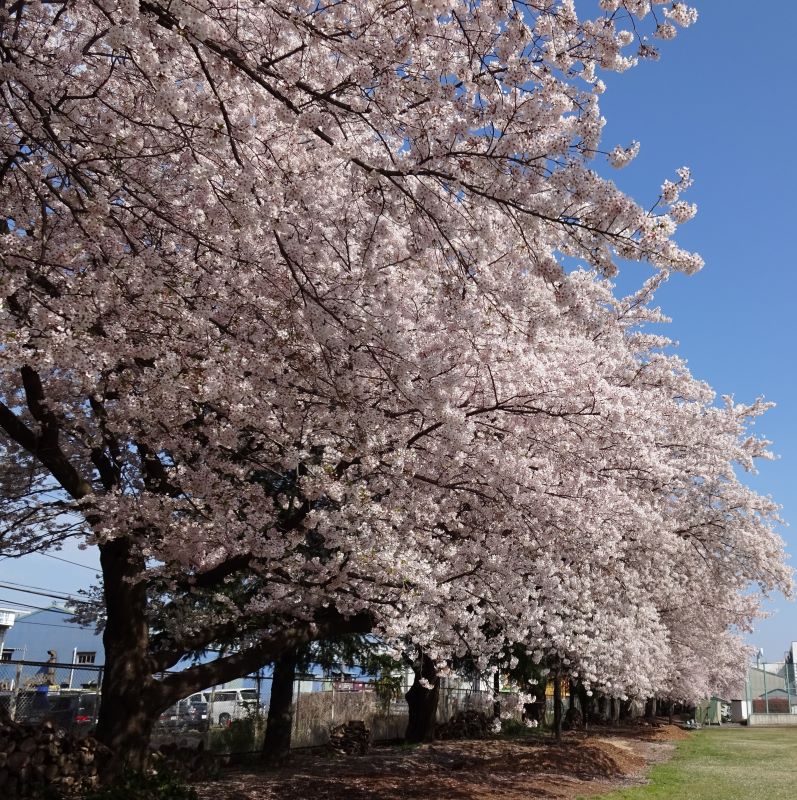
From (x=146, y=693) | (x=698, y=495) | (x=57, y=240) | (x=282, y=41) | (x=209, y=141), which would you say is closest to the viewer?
(x=209, y=141)

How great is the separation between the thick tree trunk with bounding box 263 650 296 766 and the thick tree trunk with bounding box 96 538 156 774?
6374mm

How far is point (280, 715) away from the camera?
53.7 ft

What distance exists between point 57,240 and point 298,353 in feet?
10.6

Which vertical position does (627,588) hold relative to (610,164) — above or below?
below

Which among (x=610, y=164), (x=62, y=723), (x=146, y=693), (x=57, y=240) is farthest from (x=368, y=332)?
(x=62, y=723)

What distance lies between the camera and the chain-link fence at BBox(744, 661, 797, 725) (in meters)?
65.0

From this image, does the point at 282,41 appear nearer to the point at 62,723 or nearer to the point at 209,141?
the point at 209,141

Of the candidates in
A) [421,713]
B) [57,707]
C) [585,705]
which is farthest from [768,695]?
[57,707]

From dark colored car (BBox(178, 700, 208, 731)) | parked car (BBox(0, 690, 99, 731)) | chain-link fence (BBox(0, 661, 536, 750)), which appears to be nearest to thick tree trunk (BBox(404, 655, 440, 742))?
chain-link fence (BBox(0, 661, 536, 750))

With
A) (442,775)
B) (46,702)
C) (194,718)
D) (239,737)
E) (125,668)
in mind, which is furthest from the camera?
(239,737)

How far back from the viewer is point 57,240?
7941mm

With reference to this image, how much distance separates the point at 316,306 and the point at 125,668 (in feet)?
19.7

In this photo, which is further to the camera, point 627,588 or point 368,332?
point 627,588

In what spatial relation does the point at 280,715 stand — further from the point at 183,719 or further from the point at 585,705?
Result: the point at 585,705
